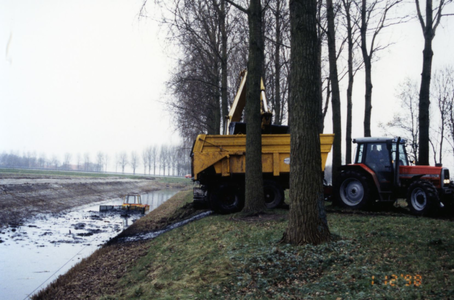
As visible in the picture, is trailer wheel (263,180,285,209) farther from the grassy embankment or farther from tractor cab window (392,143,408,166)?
the grassy embankment

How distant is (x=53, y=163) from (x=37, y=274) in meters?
148

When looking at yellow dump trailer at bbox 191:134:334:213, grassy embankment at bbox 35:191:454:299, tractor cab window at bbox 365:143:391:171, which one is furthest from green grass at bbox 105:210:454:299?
yellow dump trailer at bbox 191:134:334:213

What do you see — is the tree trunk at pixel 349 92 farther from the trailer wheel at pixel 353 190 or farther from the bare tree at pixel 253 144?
the bare tree at pixel 253 144

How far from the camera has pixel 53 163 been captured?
146 m

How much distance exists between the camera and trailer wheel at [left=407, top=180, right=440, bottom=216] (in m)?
10.3

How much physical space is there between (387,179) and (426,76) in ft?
14.5

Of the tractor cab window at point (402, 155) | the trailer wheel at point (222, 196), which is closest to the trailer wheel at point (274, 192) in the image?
the trailer wheel at point (222, 196)

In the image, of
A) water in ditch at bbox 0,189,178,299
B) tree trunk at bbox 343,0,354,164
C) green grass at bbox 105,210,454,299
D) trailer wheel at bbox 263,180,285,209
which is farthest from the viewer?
tree trunk at bbox 343,0,354,164

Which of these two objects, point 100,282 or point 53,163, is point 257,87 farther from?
point 53,163

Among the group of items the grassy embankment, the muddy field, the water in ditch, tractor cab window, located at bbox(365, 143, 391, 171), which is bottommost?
the water in ditch

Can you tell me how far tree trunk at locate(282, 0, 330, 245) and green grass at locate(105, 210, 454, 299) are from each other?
0.34m

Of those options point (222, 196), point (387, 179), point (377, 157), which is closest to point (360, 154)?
point (377, 157)

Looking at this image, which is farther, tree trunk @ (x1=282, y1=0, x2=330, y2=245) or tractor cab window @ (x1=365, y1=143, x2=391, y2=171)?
tractor cab window @ (x1=365, y1=143, x2=391, y2=171)

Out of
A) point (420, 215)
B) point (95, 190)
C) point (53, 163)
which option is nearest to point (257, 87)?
point (420, 215)
